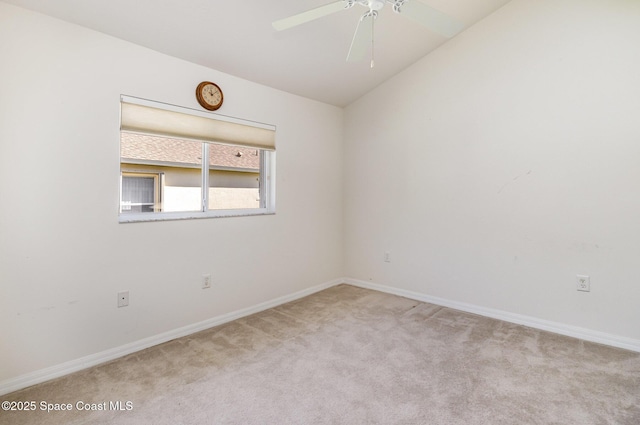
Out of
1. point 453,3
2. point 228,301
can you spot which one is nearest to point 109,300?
point 228,301

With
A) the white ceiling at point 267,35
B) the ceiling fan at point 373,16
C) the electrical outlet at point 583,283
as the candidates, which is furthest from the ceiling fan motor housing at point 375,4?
the electrical outlet at point 583,283

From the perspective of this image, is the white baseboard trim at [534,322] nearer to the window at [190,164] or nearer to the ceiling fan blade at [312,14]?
the window at [190,164]

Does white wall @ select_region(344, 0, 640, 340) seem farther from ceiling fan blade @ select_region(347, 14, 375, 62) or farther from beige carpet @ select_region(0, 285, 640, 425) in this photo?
ceiling fan blade @ select_region(347, 14, 375, 62)

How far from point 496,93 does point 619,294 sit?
197 cm

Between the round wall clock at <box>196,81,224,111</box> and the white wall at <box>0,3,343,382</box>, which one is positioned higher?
the round wall clock at <box>196,81,224,111</box>

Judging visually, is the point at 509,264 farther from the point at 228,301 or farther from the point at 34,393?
the point at 34,393

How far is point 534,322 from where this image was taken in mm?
2783

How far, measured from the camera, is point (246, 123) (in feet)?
10.00

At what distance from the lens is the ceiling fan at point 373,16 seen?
1.63 metres

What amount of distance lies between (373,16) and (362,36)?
0.16 m

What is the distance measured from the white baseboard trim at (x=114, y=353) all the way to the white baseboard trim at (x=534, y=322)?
1555mm

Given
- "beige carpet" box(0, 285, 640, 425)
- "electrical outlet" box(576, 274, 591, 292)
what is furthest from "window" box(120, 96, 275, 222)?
"electrical outlet" box(576, 274, 591, 292)

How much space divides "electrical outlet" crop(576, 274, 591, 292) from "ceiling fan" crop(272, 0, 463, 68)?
7.33 ft

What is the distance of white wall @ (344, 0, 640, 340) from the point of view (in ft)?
8.00
